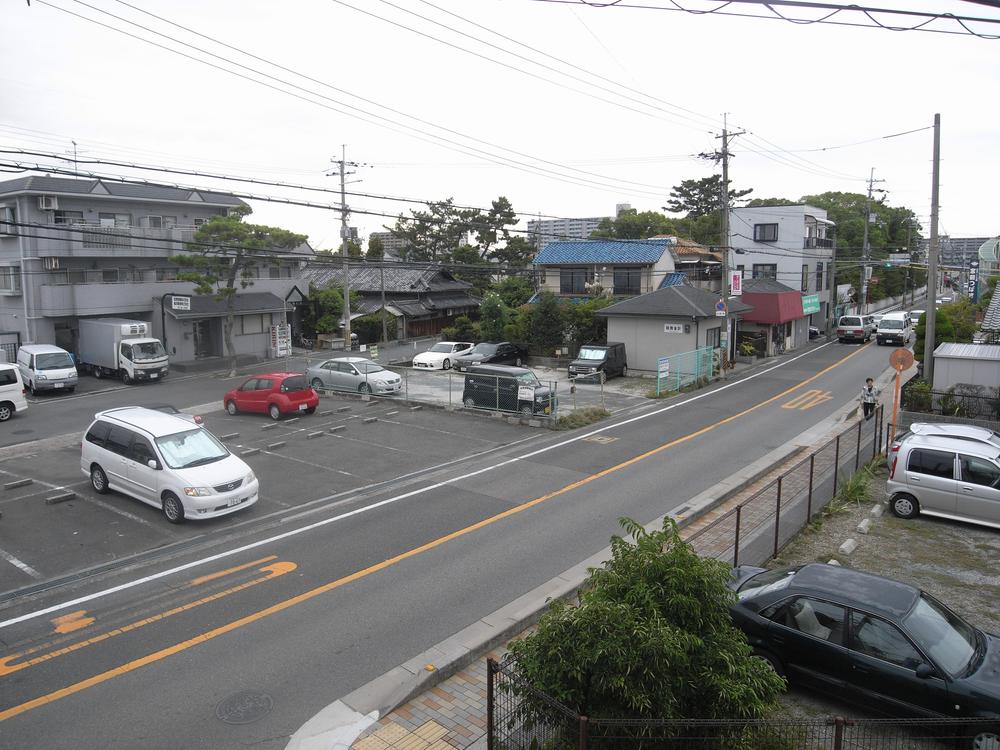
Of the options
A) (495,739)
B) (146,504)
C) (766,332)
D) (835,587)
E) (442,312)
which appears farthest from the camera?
(442,312)

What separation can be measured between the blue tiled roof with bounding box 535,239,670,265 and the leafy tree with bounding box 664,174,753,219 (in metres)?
30.1

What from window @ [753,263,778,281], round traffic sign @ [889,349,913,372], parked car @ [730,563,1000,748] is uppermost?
window @ [753,263,778,281]

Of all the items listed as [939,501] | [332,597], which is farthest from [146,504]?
[939,501]

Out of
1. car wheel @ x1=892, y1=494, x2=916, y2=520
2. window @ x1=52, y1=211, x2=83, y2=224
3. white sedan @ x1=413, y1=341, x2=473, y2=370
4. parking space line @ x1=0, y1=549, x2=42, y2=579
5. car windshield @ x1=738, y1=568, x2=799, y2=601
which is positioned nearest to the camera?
car windshield @ x1=738, y1=568, x2=799, y2=601

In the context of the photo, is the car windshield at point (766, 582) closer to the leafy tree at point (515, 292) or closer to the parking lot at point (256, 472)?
the parking lot at point (256, 472)

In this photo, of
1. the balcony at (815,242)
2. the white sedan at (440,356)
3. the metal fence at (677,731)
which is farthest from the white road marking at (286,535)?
the balcony at (815,242)

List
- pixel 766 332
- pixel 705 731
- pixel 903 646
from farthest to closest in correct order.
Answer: pixel 766 332
pixel 903 646
pixel 705 731

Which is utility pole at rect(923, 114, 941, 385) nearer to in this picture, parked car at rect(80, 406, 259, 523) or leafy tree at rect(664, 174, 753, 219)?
parked car at rect(80, 406, 259, 523)

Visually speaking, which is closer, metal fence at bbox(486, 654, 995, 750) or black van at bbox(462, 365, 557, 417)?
metal fence at bbox(486, 654, 995, 750)

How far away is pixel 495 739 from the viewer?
6.18 m

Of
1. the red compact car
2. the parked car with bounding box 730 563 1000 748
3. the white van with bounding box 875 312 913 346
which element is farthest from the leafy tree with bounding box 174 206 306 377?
Result: the white van with bounding box 875 312 913 346

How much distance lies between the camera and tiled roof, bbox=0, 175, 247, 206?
111ft

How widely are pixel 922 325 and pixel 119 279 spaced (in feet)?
128

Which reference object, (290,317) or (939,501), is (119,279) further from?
(939,501)
